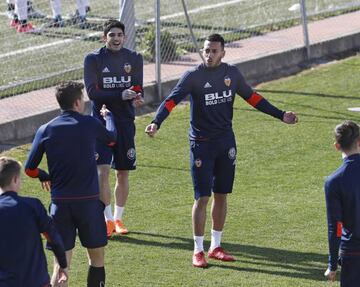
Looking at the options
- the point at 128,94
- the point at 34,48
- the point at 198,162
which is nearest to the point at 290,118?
the point at 198,162

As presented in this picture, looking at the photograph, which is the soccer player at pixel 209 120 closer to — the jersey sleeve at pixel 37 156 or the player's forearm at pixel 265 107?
the player's forearm at pixel 265 107

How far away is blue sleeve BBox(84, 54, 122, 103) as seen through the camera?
10773 mm

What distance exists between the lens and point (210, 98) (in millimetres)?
10102

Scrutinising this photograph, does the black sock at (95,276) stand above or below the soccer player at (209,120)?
below

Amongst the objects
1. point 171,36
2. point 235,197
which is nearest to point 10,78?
point 171,36

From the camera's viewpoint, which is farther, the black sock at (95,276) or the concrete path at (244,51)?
the concrete path at (244,51)

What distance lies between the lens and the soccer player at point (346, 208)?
24.9 ft

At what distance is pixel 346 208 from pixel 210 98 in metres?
A: 2.74

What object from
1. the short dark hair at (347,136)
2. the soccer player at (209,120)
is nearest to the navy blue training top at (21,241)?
the short dark hair at (347,136)

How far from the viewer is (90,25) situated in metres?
18.1

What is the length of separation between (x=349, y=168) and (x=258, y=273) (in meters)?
2.52

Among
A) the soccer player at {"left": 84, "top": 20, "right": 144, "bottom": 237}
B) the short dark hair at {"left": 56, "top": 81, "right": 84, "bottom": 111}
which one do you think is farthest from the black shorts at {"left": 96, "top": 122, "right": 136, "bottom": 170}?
the short dark hair at {"left": 56, "top": 81, "right": 84, "bottom": 111}

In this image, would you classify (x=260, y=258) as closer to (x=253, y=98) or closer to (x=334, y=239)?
(x=253, y=98)

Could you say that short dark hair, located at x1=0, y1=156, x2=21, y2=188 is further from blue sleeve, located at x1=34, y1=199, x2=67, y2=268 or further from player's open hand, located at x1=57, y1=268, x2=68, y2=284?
player's open hand, located at x1=57, y1=268, x2=68, y2=284
